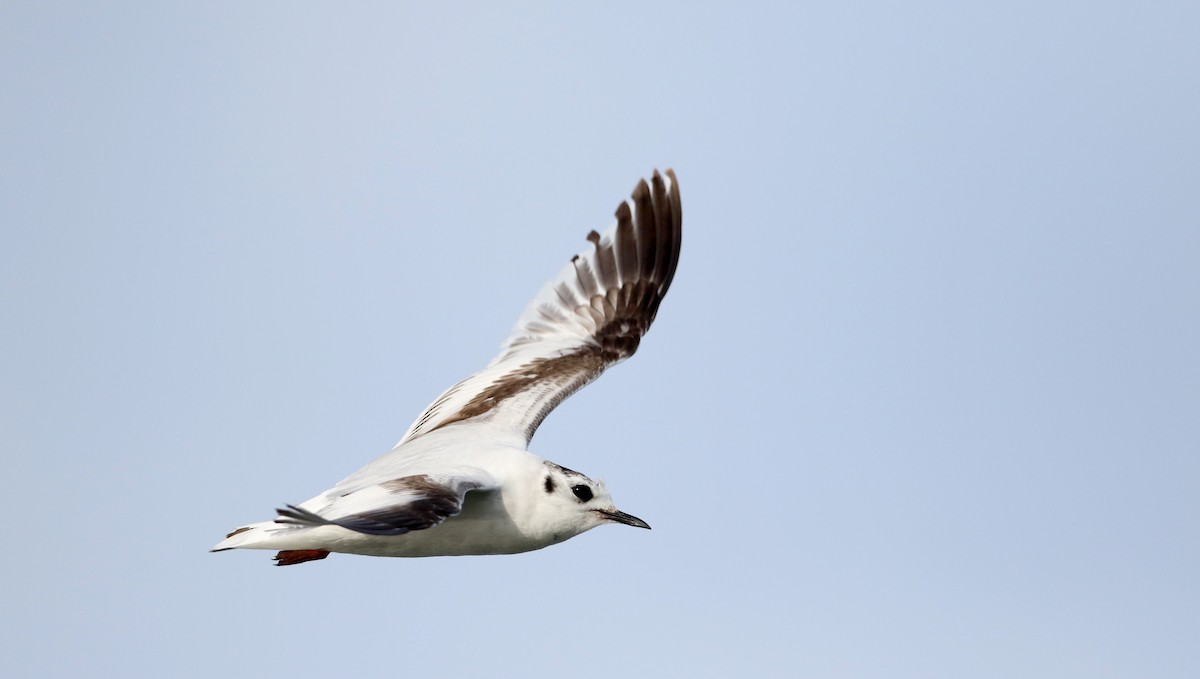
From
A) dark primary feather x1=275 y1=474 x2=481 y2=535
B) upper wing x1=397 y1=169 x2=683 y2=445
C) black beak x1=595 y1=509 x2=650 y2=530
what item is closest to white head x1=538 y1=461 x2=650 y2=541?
black beak x1=595 y1=509 x2=650 y2=530

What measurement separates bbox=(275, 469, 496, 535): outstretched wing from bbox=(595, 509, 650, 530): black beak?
1731 millimetres

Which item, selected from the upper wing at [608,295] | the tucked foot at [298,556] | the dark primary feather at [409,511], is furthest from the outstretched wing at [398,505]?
the upper wing at [608,295]

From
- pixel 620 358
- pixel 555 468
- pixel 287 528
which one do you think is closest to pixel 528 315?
pixel 620 358

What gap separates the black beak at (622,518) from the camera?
17516 mm

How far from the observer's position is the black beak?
1752 cm

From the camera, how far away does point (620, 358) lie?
2125 centimetres

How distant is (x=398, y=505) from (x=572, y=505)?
2.69m

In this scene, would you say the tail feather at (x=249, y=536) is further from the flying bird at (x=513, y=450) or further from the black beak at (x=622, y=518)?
the black beak at (x=622, y=518)

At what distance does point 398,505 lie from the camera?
49.5 ft

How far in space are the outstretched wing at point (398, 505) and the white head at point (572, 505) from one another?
100 cm

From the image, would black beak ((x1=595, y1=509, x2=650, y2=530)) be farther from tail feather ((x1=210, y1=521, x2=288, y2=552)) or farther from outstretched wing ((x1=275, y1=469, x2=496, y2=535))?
tail feather ((x1=210, y1=521, x2=288, y2=552))

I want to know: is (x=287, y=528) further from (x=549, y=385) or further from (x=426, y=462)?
(x=549, y=385)

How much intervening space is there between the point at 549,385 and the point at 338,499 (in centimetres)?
484

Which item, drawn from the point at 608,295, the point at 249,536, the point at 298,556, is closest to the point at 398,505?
the point at 249,536
